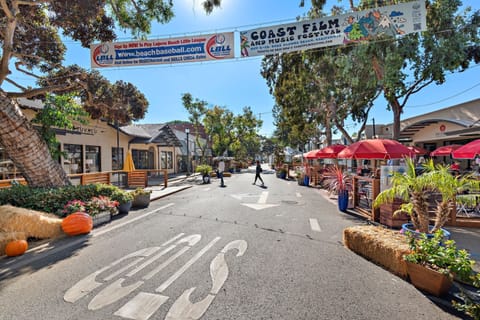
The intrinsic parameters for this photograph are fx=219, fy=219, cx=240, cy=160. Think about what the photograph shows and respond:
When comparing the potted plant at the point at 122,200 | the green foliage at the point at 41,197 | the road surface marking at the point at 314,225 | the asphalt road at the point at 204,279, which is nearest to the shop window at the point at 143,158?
the potted plant at the point at 122,200

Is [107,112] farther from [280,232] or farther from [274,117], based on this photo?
[274,117]

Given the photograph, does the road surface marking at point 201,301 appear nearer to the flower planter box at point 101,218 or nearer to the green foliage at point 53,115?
the flower planter box at point 101,218

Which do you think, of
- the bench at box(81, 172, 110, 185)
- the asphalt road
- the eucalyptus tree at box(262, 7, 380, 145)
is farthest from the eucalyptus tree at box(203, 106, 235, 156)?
the asphalt road

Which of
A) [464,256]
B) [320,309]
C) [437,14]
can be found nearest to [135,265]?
[320,309]

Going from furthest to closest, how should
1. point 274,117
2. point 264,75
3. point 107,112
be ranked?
point 274,117, point 264,75, point 107,112

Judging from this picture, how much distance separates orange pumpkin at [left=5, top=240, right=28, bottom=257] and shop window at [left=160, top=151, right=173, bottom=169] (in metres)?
19.7

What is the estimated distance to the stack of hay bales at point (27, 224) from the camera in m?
4.88

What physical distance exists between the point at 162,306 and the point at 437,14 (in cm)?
1297

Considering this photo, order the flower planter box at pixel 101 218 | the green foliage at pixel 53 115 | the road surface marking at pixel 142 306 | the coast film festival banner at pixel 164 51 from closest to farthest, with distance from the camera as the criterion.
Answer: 1. the road surface marking at pixel 142 306
2. the flower planter box at pixel 101 218
3. the coast film festival banner at pixel 164 51
4. the green foliage at pixel 53 115

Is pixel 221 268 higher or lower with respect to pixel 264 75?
lower

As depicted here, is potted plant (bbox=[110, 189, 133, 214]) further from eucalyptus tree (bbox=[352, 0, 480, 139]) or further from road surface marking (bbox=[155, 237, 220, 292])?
eucalyptus tree (bbox=[352, 0, 480, 139])

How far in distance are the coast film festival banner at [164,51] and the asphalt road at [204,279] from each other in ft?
17.8

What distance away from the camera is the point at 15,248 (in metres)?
4.28

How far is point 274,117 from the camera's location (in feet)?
113
